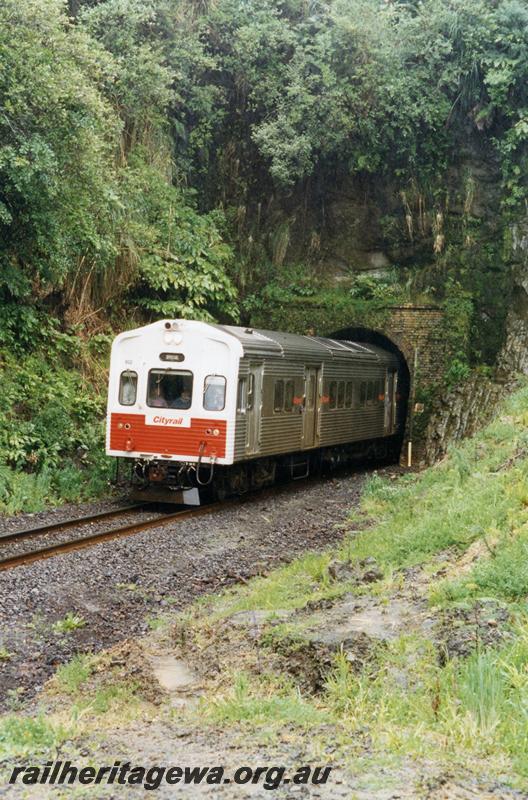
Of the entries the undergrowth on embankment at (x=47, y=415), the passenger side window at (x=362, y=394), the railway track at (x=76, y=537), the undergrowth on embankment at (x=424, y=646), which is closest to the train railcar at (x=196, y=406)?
the railway track at (x=76, y=537)

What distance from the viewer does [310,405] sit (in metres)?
17.4

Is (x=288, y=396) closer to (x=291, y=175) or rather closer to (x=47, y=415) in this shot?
(x=47, y=415)

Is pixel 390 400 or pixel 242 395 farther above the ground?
pixel 242 395

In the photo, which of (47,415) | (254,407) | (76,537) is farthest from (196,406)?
(76,537)

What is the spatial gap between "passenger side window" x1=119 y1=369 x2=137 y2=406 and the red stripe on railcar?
250mm

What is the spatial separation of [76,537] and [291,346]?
6428mm

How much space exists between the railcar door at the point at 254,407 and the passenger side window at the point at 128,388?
189 centimetres

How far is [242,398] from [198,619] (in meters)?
6.86

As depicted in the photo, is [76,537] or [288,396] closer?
[76,537]

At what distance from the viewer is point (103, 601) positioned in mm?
8469

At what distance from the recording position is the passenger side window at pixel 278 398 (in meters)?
15.7

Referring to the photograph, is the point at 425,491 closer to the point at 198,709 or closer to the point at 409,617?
the point at 409,617

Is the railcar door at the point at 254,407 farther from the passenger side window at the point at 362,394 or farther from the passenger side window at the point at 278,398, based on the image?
the passenger side window at the point at 362,394
